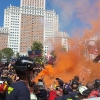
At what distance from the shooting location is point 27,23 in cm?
14000

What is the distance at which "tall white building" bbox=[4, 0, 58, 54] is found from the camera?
437 ft

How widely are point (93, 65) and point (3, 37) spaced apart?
12440cm

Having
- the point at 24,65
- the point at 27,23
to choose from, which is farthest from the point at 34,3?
the point at 24,65

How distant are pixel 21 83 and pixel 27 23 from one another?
139178 millimetres

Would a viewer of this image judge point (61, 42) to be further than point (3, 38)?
No

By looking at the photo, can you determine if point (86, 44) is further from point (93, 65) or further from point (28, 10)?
point (28, 10)

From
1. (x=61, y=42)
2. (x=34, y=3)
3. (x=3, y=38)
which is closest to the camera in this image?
(x=61, y=42)

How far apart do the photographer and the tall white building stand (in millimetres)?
125901

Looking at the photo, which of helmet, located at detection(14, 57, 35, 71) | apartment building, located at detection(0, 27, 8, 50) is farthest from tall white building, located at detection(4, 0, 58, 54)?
helmet, located at detection(14, 57, 35, 71)

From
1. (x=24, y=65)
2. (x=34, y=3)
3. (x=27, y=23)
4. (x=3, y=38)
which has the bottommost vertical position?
(x=24, y=65)

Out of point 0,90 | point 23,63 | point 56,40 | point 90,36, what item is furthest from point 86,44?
point 23,63

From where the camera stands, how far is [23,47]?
133 meters

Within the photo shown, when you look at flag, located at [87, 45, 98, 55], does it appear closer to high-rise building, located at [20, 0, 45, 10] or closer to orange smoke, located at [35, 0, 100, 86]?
orange smoke, located at [35, 0, 100, 86]

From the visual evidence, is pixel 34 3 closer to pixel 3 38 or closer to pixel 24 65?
pixel 3 38
